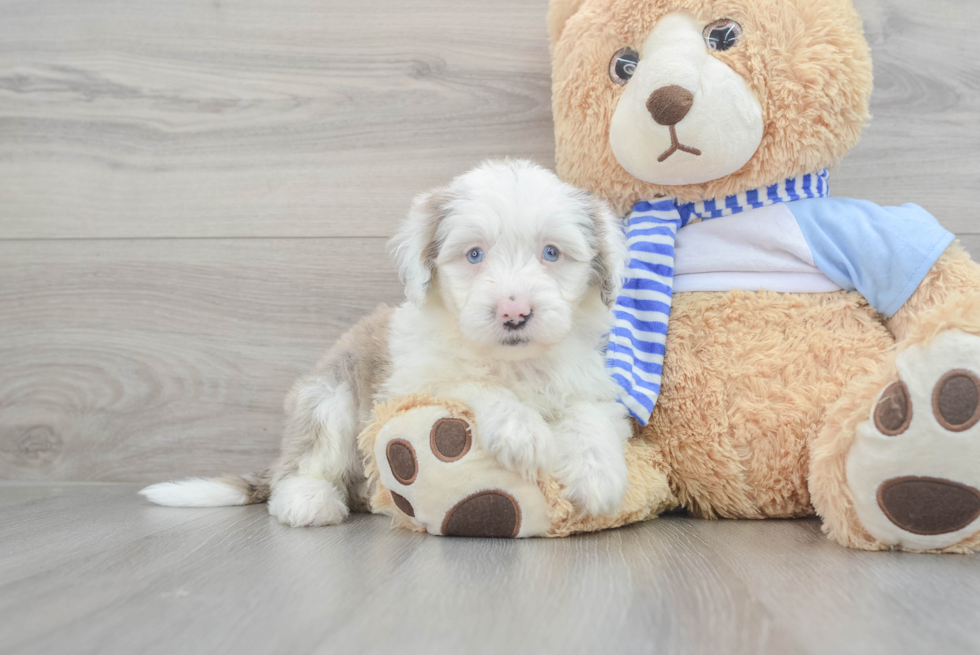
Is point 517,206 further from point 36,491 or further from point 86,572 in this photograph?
point 36,491

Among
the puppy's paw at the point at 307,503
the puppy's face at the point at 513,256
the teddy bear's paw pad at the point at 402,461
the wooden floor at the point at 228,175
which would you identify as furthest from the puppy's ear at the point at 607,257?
the puppy's paw at the point at 307,503

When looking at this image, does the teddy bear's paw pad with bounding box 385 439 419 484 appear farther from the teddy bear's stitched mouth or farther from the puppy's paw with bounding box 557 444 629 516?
the teddy bear's stitched mouth

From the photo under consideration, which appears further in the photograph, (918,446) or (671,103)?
(671,103)

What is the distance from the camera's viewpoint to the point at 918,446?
3.84 ft

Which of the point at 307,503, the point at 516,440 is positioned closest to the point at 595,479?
the point at 516,440

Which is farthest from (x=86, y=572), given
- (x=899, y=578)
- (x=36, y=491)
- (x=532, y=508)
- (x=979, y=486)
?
(x=979, y=486)

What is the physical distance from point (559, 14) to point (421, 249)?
760 millimetres

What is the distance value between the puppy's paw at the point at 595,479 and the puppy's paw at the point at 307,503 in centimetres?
62

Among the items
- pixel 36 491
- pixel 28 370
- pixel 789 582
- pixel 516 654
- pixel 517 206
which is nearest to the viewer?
pixel 516 654

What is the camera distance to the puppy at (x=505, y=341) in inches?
54.6

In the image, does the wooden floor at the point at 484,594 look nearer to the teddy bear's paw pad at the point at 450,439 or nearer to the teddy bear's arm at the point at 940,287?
the teddy bear's paw pad at the point at 450,439

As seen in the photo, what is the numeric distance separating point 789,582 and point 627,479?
41cm

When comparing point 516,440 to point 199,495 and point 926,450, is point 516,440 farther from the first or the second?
point 199,495

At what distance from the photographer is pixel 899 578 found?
1116 mm
